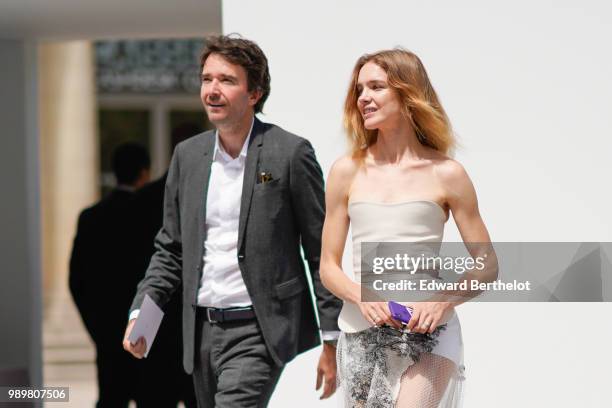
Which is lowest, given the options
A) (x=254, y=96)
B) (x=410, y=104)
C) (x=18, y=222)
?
(x=18, y=222)

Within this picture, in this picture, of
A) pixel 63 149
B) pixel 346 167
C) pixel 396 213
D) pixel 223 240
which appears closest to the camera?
pixel 396 213

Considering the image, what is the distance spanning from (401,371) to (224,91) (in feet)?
4.52

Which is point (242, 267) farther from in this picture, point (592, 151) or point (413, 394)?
point (592, 151)

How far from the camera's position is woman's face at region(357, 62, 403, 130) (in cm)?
429

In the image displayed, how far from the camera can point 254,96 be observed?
5.04 m

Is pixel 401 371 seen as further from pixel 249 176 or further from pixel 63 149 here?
pixel 63 149

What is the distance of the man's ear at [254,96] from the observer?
5.02 meters

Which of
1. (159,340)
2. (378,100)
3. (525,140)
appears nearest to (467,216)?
(378,100)

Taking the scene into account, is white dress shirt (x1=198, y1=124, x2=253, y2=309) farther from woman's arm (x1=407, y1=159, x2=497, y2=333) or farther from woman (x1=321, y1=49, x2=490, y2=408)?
woman's arm (x1=407, y1=159, x2=497, y2=333)

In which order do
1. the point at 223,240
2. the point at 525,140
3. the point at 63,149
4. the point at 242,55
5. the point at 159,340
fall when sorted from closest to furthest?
1. the point at 223,240
2. the point at 242,55
3. the point at 525,140
4. the point at 159,340
5. the point at 63,149

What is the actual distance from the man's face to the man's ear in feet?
0.08

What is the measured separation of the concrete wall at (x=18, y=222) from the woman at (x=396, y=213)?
3907 mm

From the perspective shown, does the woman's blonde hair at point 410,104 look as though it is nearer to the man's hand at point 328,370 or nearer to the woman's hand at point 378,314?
the woman's hand at point 378,314

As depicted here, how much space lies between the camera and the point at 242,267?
478cm
